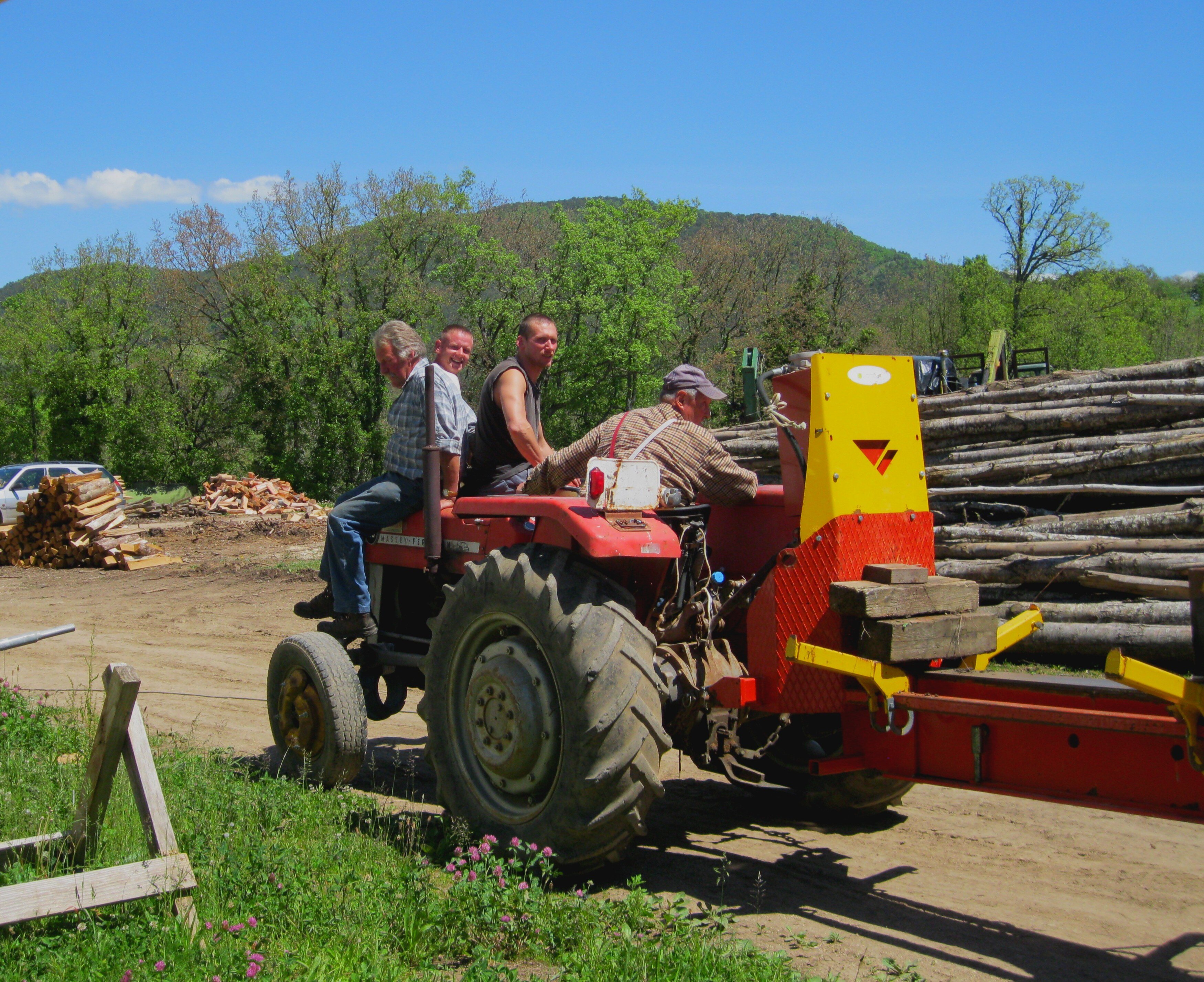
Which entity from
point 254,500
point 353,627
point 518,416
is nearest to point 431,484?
point 518,416

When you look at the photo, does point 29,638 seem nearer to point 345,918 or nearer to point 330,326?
point 345,918

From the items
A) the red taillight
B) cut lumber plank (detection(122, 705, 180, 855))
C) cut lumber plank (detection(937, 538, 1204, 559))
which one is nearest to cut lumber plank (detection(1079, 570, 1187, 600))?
cut lumber plank (detection(937, 538, 1204, 559))

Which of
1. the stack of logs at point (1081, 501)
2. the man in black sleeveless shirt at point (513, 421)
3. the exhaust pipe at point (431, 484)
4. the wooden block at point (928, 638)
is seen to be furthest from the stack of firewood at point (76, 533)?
the wooden block at point (928, 638)

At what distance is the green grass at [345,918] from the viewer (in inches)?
123

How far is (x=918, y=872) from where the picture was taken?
4.40 m

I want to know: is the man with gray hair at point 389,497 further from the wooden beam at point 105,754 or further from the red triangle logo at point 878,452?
the red triangle logo at point 878,452

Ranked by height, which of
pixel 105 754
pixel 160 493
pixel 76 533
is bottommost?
pixel 105 754

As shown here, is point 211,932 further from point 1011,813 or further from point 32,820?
point 1011,813

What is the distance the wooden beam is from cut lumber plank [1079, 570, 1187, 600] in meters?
7.41

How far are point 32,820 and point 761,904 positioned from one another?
3092 millimetres

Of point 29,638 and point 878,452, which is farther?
point 878,452

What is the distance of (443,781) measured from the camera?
4.49m

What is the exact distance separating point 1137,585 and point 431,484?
19.9ft

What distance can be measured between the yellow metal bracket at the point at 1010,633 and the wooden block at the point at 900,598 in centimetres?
23
